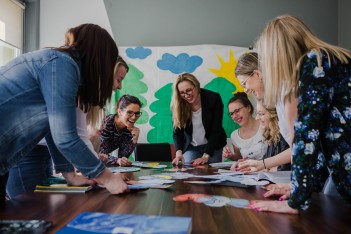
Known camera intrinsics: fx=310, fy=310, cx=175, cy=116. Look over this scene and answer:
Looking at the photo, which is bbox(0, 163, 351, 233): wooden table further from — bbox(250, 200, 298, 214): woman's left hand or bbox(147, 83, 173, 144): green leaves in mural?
bbox(147, 83, 173, 144): green leaves in mural

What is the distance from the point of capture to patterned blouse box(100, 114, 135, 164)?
7.42 ft

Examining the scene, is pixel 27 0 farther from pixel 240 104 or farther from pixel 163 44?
pixel 240 104

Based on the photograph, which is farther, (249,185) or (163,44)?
(163,44)

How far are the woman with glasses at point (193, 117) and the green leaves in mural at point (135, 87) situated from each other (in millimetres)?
985

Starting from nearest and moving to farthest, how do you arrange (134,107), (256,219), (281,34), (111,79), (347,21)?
(256,219)
(281,34)
(111,79)
(134,107)
(347,21)

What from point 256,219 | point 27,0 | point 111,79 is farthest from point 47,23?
point 256,219

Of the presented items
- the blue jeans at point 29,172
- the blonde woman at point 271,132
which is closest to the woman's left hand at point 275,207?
the blue jeans at point 29,172

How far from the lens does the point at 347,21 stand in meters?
3.46

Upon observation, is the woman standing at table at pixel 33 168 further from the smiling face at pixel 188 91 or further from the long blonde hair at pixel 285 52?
the smiling face at pixel 188 91

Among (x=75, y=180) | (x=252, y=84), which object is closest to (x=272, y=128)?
(x=252, y=84)

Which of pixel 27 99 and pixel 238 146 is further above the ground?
pixel 27 99

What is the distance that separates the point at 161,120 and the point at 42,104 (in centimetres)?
259

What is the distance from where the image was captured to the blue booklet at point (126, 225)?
0.55 metres

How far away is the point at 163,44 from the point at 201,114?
4.59 feet
